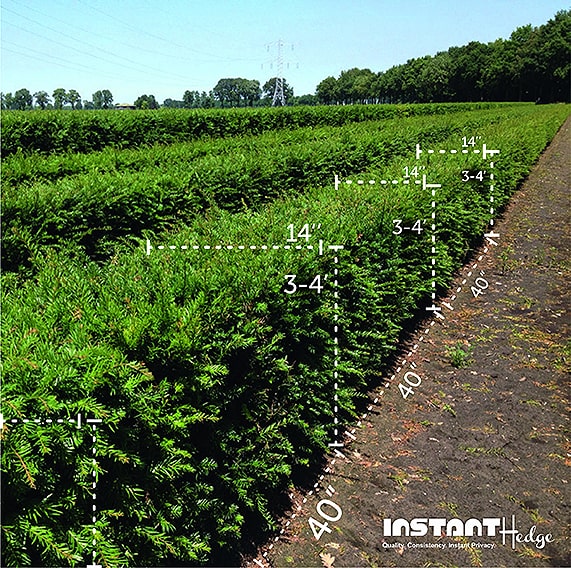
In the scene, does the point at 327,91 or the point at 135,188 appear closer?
the point at 135,188

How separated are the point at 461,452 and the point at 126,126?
65.7 feet

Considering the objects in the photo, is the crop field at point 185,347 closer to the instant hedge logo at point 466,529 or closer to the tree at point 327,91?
the instant hedge logo at point 466,529

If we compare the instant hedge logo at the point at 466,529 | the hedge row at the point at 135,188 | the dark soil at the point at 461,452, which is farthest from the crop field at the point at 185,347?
the instant hedge logo at the point at 466,529

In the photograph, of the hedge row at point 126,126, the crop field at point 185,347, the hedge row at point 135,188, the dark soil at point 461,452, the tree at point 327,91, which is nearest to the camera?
the crop field at point 185,347

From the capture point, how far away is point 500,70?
112188 mm

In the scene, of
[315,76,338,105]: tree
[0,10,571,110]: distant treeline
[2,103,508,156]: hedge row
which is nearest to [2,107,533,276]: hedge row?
[2,103,508,156]: hedge row

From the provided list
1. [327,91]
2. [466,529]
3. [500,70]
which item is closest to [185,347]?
[466,529]

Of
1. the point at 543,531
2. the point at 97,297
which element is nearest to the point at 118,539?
the point at 97,297

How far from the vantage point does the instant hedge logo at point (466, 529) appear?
3.73m

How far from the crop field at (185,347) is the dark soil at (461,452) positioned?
273 millimetres

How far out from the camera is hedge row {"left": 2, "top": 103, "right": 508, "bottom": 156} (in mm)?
18047

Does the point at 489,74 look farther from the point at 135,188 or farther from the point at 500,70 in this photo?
the point at 135,188

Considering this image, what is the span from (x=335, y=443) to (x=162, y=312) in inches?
90.9

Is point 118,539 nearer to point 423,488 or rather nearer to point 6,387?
point 6,387
